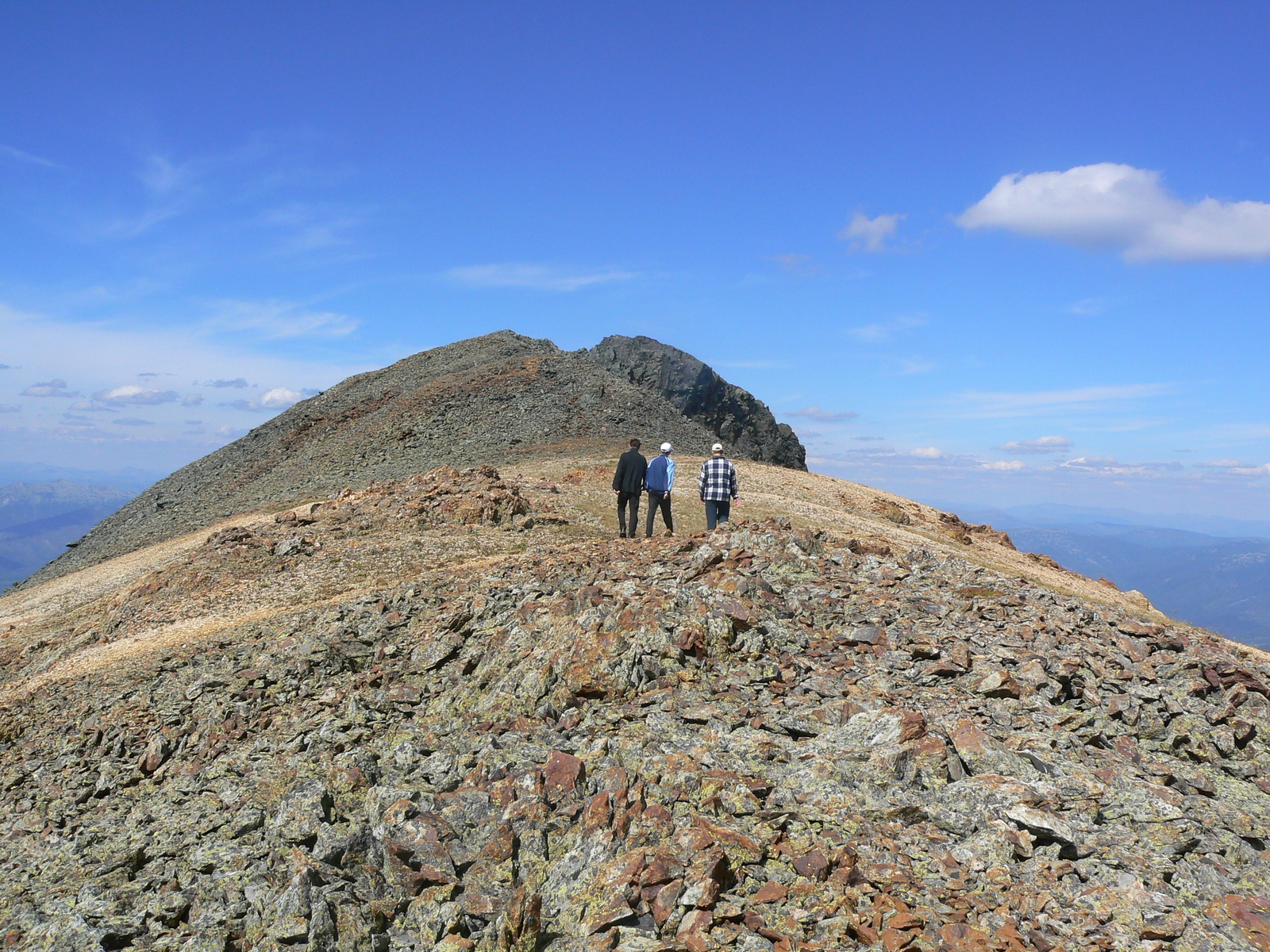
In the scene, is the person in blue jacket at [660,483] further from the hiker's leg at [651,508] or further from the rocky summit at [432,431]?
the rocky summit at [432,431]

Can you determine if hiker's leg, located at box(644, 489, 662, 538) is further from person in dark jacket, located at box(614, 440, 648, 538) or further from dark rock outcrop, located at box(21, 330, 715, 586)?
dark rock outcrop, located at box(21, 330, 715, 586)

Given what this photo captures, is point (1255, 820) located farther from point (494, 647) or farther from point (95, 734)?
point (95, 734)

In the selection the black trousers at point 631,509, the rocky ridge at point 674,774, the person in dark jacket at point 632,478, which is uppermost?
the person in dark jacket at point 632,478

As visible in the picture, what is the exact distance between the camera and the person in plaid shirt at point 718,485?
1939 cm

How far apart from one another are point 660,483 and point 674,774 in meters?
13.6

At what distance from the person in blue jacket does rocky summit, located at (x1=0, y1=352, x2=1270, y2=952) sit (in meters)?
5.73

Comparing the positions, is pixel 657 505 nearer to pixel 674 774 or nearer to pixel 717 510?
pixel 717 510

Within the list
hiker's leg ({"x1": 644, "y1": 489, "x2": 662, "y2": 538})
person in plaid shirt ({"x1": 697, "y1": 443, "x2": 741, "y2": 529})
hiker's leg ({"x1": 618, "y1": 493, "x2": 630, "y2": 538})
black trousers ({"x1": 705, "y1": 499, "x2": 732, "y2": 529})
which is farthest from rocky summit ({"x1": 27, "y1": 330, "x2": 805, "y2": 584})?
person in plaid shirt ({"x1": 697, "y1": 443, "x2": 741, "y2": 529})

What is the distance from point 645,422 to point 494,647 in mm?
40101

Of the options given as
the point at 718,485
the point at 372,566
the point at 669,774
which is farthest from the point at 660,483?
the point at 669,774

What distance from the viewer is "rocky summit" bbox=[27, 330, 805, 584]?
45.5 metres

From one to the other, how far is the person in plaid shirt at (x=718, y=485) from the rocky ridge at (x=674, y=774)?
4088 mm

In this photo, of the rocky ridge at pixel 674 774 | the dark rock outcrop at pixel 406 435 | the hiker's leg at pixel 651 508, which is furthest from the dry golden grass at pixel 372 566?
the dark rock outcrop at pixel 406 435

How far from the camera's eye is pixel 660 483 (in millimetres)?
21328
